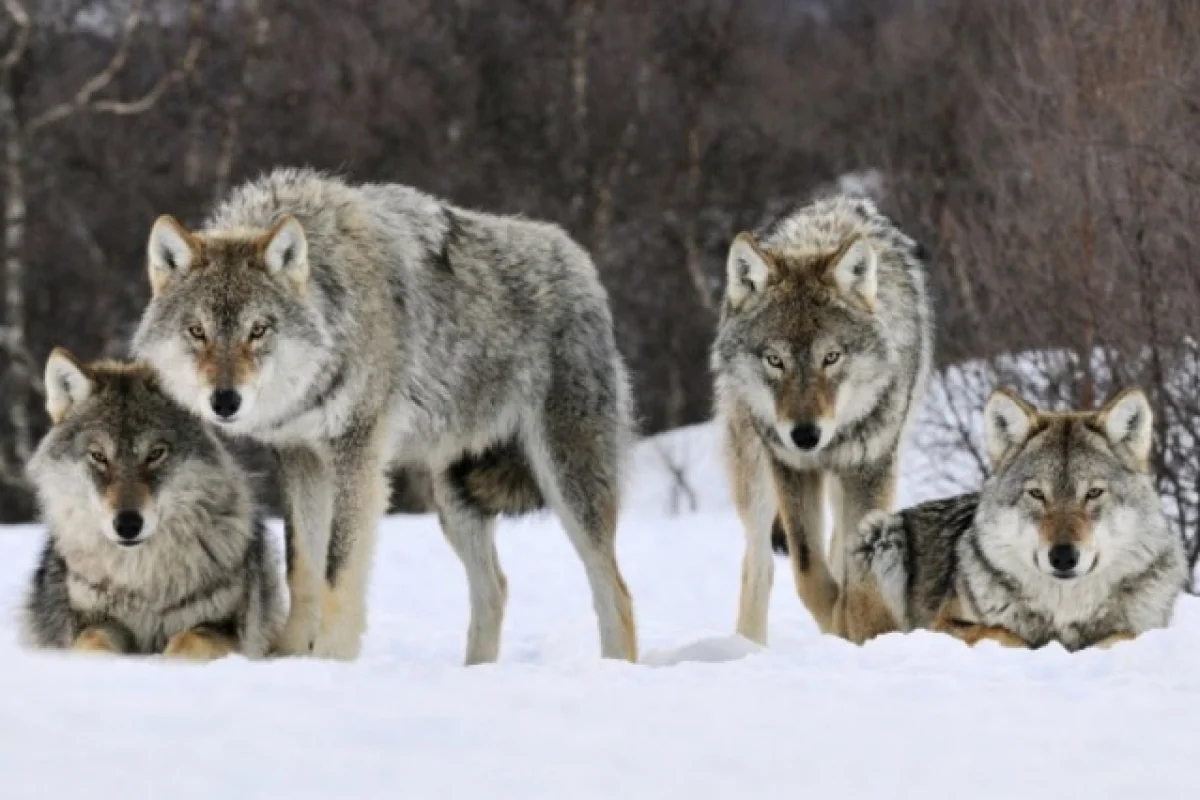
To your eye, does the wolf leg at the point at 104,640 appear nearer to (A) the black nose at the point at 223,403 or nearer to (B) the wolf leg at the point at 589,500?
(A) the black nose at the point at 223,403

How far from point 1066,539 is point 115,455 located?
2793 mm

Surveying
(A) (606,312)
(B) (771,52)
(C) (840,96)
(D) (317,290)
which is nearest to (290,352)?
(D) (317,290)

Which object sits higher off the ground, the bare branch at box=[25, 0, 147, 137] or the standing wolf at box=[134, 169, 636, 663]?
the bare branch at box=[25, 0, 147, 137]

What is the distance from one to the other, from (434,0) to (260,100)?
2.75 m

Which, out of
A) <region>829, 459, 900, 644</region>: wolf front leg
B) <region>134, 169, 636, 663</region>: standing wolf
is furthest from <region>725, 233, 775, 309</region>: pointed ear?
<region>829, 459, 900, 644</region>: wolf front leg

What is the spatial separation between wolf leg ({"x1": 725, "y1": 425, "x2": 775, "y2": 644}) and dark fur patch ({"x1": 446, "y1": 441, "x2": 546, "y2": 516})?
2.57 feet

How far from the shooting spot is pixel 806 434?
6.42 m

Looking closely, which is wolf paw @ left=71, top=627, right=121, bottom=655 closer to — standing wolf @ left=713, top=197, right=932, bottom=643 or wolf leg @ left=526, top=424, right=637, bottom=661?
wolf leg @ left=526, top=424, right=637, bottom=661

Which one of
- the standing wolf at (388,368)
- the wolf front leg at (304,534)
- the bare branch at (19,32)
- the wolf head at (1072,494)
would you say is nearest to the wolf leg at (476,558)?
the standing wolf at (388,368)

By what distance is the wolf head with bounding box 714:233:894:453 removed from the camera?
654 cm

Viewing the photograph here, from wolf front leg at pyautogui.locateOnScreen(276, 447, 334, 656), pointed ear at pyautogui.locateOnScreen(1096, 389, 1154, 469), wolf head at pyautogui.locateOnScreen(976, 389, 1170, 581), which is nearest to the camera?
wolf head at pyautogui.locateOnScreen(976, 389, 1170, 581)

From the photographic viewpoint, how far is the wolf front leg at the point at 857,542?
6.47m

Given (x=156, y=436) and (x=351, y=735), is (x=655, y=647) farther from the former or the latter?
(x=351, y=735)

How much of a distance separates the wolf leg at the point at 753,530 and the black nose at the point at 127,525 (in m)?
2.51
